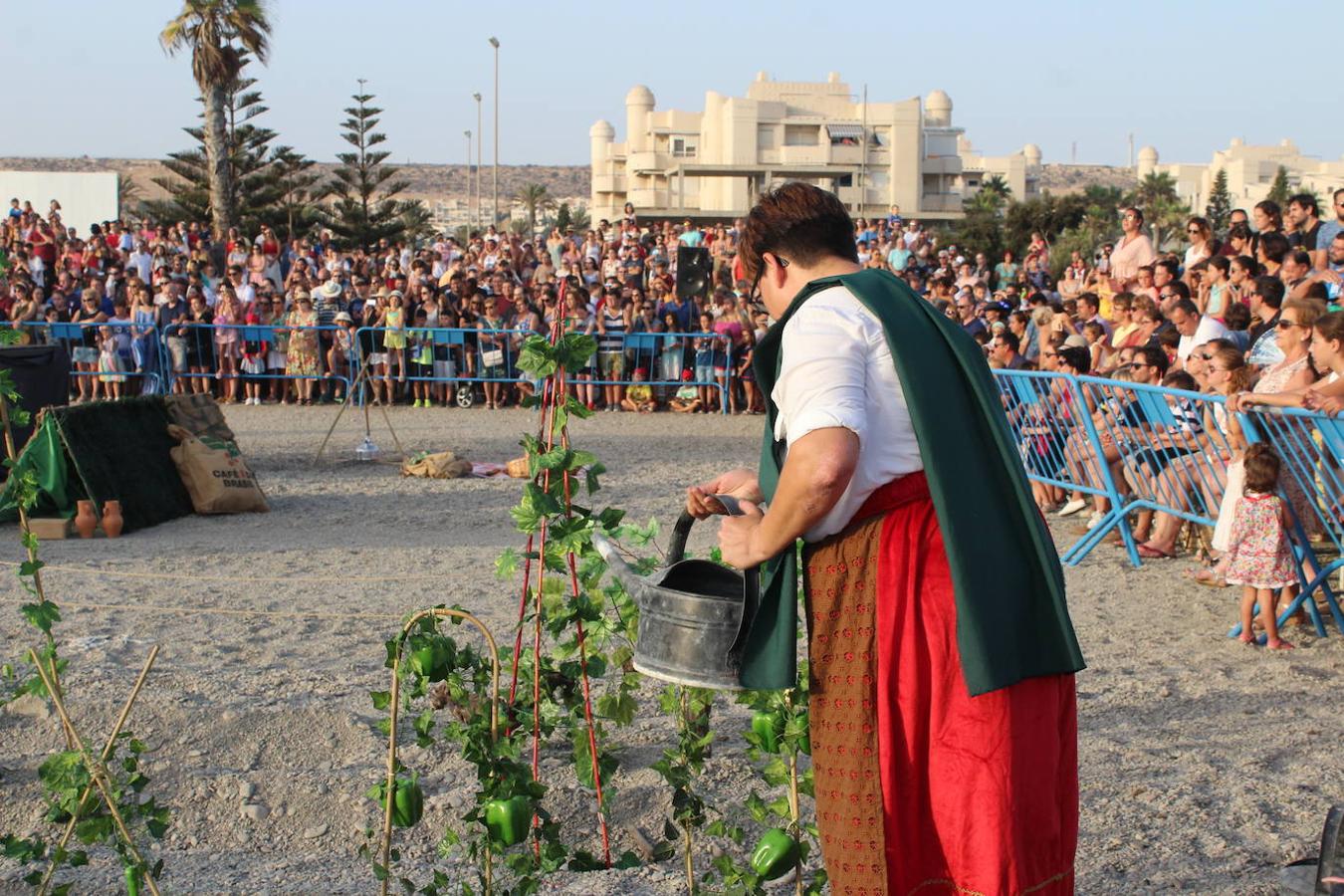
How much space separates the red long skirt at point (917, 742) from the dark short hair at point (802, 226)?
0.50 metres

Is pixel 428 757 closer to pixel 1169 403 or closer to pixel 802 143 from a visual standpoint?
pixel 1169 403

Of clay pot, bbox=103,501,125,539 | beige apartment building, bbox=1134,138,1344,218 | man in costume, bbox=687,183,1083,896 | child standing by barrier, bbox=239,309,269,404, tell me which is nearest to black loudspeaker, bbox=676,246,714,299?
child standing by barrier, bbox=239,309,269,404

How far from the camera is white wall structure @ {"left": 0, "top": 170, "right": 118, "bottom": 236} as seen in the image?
3366 centimetres

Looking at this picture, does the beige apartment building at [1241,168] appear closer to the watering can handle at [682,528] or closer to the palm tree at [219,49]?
the palm tree at [219,49]

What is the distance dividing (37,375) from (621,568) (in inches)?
381

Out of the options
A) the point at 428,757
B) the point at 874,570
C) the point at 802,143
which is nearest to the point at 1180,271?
the point at 428,757

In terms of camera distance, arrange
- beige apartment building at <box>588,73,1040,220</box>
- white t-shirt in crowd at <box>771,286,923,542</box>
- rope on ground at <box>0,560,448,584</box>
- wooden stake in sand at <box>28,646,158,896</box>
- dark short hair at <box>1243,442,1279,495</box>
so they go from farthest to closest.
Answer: beige apartment building at <box>588,73,1040,220</box> < rope on ground at <box>0,560,448,584</box> < dark short hair at <box>1243,442,1279,495</box> < wooden stake in sand at <box>28,646,158,896</box> < white t-shirt in crowd at <box>771,286,923,542</box>

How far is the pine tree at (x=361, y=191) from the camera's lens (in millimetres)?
46469

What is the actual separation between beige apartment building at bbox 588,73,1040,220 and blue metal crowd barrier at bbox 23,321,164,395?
54.1 metres

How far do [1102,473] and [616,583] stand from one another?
5.68 m

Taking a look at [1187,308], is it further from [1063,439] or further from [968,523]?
[968,523]

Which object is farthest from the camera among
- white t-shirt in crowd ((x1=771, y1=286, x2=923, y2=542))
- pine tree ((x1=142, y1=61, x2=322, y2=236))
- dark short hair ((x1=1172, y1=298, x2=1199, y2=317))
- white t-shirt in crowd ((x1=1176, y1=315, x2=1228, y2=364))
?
pine tree ((x1=142, y1=61, x2=322, y2=236))

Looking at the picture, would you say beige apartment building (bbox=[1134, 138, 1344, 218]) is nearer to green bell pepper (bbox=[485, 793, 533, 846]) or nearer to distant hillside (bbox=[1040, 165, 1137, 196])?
distant hillside (bbox=[1040, 165, 1137, 196])

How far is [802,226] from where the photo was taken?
2830 millimetres
